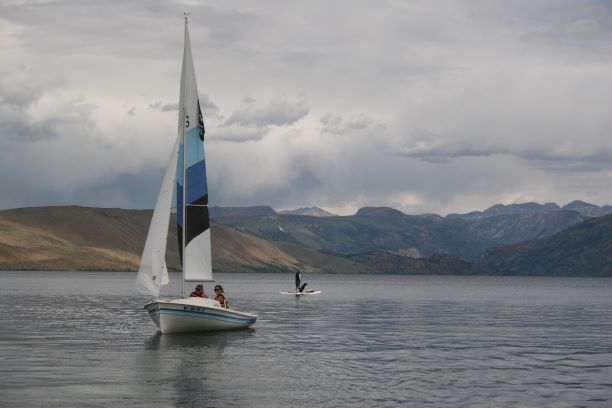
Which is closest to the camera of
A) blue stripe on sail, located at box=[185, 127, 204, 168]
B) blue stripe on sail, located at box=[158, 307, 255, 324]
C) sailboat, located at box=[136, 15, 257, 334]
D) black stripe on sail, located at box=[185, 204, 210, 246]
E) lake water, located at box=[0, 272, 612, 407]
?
lake water, located at box=[0, 272, 612, 407]

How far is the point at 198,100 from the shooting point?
173 feet

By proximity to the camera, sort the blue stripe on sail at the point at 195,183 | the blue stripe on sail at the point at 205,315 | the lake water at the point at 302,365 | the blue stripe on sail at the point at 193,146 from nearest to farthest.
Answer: the lake water at the point at 302,365 → the blue stripe on sail at the point at 205,315 → the blue stripe on sail at the point at 193,146 → the blue stripe on sail at the point at 195,183

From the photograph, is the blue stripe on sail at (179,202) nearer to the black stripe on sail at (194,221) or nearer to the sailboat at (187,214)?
the sailboat at (187,214)

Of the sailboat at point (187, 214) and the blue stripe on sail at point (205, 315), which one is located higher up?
the sailboat at point (187, 214)

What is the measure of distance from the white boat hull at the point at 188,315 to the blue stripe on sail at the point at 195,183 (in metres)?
5.91

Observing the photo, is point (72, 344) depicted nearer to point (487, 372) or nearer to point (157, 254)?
point (157, 254)

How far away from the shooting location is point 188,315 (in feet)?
175

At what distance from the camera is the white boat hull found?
52.6 meters

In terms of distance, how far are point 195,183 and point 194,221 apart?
86.5 inches

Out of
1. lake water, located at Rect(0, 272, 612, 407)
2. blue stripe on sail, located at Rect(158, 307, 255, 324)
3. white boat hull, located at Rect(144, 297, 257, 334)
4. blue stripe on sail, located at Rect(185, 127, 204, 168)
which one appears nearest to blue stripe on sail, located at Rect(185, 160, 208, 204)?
blue stripe on sail, located at Rect(185, 127, 204, 168)

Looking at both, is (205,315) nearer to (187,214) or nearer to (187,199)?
(187,214)

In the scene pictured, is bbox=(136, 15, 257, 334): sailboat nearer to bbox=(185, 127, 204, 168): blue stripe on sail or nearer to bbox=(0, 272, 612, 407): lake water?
bbox=(185, 127, 204, 168): blue stripe on sail

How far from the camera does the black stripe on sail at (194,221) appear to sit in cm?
5312

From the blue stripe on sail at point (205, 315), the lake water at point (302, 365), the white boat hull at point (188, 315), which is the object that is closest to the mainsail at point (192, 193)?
the white boat hull at point (188, 315)
